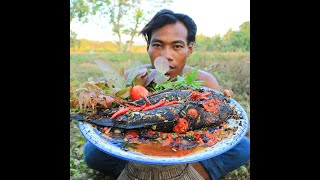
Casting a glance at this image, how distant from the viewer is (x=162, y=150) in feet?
6.31

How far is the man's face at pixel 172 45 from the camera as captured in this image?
7.97ft

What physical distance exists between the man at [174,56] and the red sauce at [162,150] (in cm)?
66

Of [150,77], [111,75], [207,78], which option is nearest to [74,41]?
[111,75]

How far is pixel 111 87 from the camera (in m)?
2.36

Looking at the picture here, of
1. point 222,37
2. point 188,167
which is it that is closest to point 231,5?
point 222,37

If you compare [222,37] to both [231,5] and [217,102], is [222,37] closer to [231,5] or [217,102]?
[231,5]

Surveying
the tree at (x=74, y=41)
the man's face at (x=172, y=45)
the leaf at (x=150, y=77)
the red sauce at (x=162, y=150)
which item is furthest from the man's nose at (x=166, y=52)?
the red sauce at (x=162, y=150)

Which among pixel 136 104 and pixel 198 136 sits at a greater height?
pixel 136 104

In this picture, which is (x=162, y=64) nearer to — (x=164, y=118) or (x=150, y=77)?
(x=150, y=77)

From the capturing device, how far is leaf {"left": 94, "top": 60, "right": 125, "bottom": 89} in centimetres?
236

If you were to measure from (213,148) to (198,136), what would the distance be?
0.13m

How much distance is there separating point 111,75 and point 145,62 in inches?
10.9

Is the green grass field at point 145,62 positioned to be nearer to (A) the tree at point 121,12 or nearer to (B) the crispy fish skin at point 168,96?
(A) the tree at point 121,12

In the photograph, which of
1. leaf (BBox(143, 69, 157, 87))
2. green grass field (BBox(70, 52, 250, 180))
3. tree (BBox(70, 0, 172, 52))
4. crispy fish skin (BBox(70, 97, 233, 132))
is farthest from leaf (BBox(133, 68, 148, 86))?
crispy fish skin (BBox(70, 97, 233, 132))
